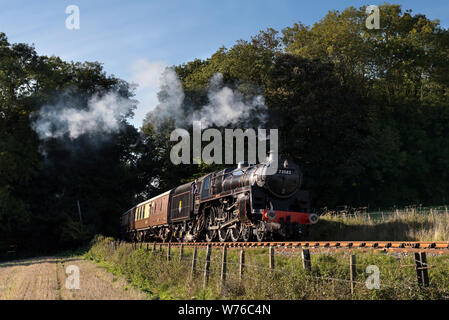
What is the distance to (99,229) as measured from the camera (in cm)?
4241

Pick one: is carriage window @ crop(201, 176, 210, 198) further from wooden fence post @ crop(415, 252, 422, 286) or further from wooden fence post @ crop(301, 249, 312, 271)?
wooden fence post @ crop(415, 252, 422, 286)

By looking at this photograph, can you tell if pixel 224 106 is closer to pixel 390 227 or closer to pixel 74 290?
pixel 390 227

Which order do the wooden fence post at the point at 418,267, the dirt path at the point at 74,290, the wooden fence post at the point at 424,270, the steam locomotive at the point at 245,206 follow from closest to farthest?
1. the wooden fence post at the point at 424,270
2. the wooden fence post at the point at 418,267
3. the dirt path at the point at 74,290
4. the steam locomotive at the point at 245,206

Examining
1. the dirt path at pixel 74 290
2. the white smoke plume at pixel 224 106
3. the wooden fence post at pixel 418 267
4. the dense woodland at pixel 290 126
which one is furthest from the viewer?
the dense woodland at pixel 290 126

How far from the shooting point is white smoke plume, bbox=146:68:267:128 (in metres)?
33.6

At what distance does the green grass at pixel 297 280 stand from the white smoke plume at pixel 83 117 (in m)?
26.1

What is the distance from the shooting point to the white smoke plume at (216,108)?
110ft

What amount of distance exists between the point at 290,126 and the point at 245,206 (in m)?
18.5

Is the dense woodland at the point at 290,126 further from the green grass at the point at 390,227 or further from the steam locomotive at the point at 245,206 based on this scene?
the green grass at the point at 390,227

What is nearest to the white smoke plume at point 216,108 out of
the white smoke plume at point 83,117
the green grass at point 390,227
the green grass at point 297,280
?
the white smoke plume at point 83,117

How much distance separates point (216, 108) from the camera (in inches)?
1363

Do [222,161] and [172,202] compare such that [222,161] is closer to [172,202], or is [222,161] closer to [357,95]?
[172,202]

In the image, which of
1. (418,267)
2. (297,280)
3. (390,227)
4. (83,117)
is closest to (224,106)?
(83,117)

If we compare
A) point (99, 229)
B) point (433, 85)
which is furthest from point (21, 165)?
point (433, 85)
